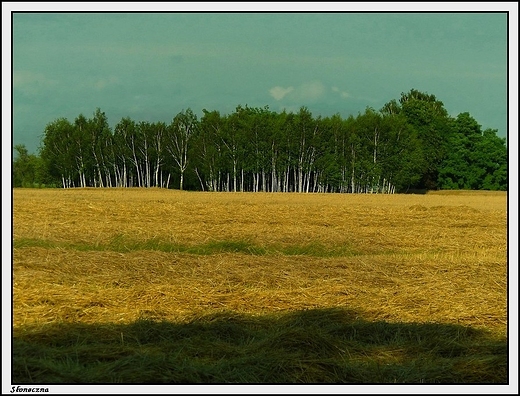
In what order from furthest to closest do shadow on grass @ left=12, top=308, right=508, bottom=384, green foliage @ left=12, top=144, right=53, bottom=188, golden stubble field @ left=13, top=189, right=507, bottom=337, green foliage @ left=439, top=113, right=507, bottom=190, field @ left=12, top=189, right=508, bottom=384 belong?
green foliage @ left=439, top=113, right=507, bottom=190 < green foliage @ left=12, top=144, right=53, bottom=188 < golden stubble field @ left=13, top=189, right=507, bottom=337 < field @ left=12, top=189, right=508, bottom=384 < shadow on grass @ left=12, top=308, right=508, bottom=384

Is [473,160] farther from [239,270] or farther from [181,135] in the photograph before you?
[239,270]

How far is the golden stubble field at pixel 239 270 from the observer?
28.1 ft

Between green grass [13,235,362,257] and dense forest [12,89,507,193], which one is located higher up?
dense forest [12,89,507,193]

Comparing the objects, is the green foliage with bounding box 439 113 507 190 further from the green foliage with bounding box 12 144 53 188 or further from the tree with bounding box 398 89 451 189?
the green foliage with bounding box 12 144 53 188

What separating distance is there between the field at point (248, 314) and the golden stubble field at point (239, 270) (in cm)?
4

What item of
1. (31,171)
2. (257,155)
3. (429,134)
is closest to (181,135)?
(257,155)

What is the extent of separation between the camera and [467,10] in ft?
20.7

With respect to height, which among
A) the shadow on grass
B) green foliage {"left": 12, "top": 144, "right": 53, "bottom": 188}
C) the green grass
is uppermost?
green foliage {"left": 12, "top": 144, "right": 53, "bottom": 188}

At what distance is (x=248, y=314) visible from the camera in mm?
8523

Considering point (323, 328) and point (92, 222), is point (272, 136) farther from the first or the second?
point (323, 328)

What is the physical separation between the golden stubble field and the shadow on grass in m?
0.45

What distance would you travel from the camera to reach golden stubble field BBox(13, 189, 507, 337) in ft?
28.1

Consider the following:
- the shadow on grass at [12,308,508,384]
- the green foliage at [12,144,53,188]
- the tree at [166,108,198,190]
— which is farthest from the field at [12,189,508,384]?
the tree at [166,108,198,190]

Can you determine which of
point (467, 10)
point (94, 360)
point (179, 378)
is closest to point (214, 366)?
point (179, 378)
